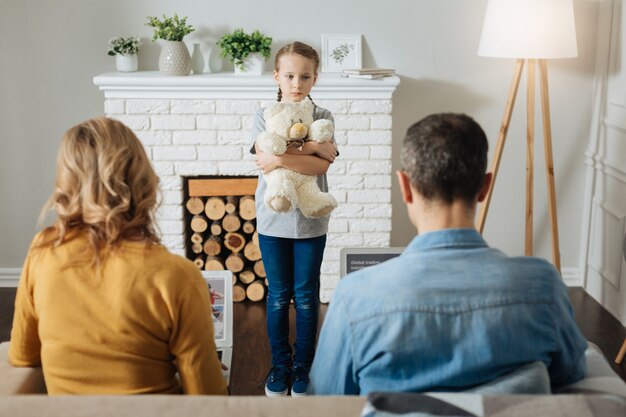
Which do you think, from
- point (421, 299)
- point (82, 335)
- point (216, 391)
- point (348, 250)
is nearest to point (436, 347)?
point (421, 299)

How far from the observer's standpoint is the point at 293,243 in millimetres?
2711

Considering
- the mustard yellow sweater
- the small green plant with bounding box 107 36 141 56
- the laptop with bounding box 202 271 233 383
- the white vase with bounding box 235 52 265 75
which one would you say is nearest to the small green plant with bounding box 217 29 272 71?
the white vase with bounding box 235 52 265 75

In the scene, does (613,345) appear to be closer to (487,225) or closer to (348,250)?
(487,225)

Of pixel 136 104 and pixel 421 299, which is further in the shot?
pixel 136 104

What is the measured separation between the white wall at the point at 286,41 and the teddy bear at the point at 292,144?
4.74 ft

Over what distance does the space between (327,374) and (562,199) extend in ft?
9.67

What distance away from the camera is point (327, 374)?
1545 millimetres

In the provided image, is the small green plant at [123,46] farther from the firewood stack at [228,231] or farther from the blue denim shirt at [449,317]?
the blue denim shirt at [449,317]

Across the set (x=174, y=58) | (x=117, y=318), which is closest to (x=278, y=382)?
(x=117, y=318)

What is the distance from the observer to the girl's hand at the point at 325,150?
2.55 m

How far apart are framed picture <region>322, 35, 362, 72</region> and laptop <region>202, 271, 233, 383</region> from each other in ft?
5.30

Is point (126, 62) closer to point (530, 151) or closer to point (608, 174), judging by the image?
point (530, 151)

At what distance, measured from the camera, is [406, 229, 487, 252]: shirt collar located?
1.48m

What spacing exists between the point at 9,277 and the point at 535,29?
2986mm
